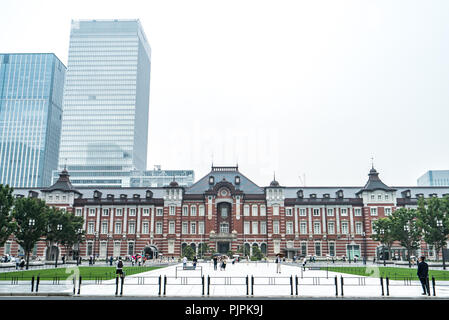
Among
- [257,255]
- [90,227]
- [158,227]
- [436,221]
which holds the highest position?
[436,221]

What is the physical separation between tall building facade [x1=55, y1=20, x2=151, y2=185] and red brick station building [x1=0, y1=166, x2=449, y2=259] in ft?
293

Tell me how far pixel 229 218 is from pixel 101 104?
111287 millimetres

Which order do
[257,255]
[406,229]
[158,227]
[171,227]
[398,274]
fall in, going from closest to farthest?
[398,274] → [406,229] → [257,255] → [171,227] → [158,227]

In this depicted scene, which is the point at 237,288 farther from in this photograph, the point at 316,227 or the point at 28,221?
the point at 316,227

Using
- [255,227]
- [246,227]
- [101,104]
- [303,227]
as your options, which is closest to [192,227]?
[246,227]

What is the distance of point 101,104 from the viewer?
15925cm

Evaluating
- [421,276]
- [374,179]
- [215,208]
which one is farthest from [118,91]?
[421,276]

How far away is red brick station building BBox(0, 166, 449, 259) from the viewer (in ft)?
222

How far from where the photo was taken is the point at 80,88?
6289 inches

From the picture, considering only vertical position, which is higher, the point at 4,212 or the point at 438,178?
the point at 438,178

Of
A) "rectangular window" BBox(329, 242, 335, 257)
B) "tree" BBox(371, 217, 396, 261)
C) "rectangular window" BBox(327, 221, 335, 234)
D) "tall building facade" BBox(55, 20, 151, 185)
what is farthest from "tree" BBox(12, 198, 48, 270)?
"tall building facade" BBox(55, 20, 151, 185)

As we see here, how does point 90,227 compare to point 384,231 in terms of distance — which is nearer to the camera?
point 384,231
